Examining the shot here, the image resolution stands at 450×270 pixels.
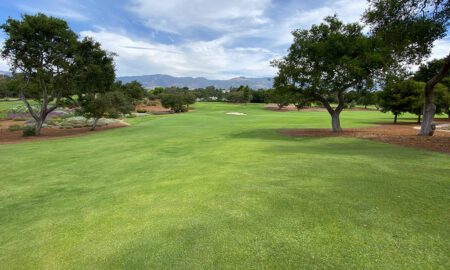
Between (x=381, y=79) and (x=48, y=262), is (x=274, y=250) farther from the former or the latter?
(x=381, y=79)

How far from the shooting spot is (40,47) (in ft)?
64.1

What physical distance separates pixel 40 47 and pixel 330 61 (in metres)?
25.1

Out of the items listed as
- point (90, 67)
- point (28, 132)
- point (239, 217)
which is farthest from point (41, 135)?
point (239, 217)

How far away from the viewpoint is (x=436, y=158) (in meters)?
7.71

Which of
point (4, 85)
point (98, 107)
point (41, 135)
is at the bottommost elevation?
point (41, 135)

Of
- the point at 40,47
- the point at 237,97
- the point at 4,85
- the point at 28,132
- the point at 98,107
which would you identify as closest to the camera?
the point at 40,47

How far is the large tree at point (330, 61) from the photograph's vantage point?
15375mm

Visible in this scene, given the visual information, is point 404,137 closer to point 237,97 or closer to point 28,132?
point 28,132

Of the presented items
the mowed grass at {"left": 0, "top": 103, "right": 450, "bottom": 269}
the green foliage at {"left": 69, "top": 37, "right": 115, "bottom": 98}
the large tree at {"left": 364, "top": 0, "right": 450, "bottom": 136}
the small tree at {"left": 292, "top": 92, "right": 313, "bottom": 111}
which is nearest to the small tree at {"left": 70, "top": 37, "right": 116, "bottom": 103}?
the green foliage at {"left": 69, "top": 37, "right": 115, "bottom": 98}

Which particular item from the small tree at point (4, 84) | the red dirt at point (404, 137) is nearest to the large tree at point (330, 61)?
the red dirt at point (404, 137)

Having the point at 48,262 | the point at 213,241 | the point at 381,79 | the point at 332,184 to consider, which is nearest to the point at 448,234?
the point at 332,184

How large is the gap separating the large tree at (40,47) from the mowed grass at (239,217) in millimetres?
17530

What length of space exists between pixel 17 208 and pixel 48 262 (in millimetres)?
3267

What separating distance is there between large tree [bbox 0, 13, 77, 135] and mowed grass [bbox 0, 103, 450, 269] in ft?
57.5
